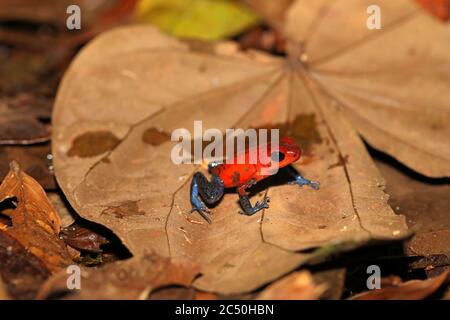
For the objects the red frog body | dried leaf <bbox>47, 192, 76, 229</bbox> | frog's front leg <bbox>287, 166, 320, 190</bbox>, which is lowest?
dried leaf <bbox>47, 192, 76, 229</bbox>

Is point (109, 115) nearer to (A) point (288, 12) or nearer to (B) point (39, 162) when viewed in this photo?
(B) point (39, 162)

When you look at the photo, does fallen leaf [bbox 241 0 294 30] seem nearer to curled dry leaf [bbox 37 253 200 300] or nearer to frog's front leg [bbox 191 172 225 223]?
frog's front leg [bbox 191 172 225 223]

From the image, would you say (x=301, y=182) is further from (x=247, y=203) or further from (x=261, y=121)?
(x=261, y=121)

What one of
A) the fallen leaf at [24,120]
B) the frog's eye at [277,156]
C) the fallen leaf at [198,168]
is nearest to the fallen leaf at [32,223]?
the fallen leaf at [198,168]

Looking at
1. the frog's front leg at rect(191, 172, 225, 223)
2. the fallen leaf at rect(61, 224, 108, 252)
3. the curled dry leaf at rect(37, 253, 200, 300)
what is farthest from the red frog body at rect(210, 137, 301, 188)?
the curled dry leaf at rect(37, 253, 200, 300)

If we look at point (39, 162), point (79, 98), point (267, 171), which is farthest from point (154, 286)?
point (79, 98)

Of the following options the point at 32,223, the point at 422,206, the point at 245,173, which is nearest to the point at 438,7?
the point at 422,206
